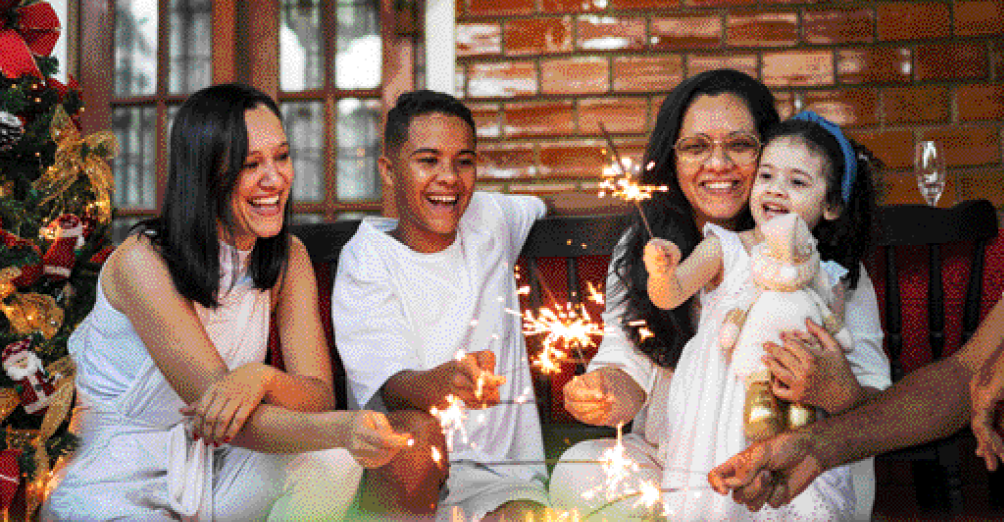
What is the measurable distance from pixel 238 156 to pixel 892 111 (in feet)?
6.89

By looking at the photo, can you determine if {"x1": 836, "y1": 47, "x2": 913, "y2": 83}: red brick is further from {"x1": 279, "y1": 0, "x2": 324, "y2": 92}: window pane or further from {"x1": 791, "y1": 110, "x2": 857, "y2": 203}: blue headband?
{"x1": 279, "y1": 0, "x2": 324, "y2": 92}: window pane

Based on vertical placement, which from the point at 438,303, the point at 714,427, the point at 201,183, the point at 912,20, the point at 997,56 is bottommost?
the point at 714,427

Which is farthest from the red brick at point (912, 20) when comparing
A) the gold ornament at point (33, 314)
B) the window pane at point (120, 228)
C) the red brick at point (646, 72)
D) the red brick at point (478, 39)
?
the window pane at point (120, 228)

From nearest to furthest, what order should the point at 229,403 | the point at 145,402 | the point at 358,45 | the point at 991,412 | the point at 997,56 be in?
the point at 991,412
the point at 229,403
the point at 145,402
the point at 997,56
the point at 358,45

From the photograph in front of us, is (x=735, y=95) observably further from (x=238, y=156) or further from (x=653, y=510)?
(x=238, y=156)

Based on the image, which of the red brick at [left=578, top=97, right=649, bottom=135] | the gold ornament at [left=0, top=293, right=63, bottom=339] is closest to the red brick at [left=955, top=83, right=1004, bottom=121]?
the red brick at [left=578, top=97, right=649, bottom=135]

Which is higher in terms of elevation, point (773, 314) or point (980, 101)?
point (980, 101)

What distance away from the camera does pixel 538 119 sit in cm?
273

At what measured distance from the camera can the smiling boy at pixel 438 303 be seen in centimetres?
154

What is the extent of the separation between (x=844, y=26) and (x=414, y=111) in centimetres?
168

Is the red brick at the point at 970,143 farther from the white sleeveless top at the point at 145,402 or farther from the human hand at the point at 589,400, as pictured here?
the white sleeveless top at the point at 145,402

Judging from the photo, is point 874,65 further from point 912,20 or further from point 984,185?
point 984,185

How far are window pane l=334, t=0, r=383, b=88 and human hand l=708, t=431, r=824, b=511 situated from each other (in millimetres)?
2345

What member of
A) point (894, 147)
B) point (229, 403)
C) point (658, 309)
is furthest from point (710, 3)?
point (229, 403)
